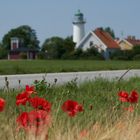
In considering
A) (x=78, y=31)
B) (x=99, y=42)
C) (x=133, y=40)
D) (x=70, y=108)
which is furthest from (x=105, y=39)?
(x=70, y=108)

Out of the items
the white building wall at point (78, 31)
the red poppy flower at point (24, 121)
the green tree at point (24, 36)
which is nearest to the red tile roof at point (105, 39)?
the white building wall at point (78, 31)

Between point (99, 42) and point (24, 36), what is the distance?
33546 millimetres

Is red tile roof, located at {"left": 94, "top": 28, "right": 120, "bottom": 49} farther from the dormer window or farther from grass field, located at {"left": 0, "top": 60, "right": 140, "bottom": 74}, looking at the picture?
grass field, located at {"left": 0, "top": 60, "right": 140, "bottom": 74}

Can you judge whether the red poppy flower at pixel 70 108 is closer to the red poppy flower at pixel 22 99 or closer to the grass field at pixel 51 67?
the red poppy flower at pixel 22 99

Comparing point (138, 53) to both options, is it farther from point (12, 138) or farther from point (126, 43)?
point (12, 138)

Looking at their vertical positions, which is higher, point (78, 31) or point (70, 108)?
point (78, 31)

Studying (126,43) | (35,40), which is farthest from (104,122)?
(35,40)

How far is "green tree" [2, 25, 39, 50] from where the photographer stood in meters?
130

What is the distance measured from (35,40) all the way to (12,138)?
429 feet

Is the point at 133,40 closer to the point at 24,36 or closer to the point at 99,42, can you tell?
the point at 99,42

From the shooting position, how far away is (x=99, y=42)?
102875mm

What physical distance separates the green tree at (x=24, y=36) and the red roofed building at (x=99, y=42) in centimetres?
2646

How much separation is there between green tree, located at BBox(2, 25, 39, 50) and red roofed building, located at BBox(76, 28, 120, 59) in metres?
26.5

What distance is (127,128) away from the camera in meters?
4.79
